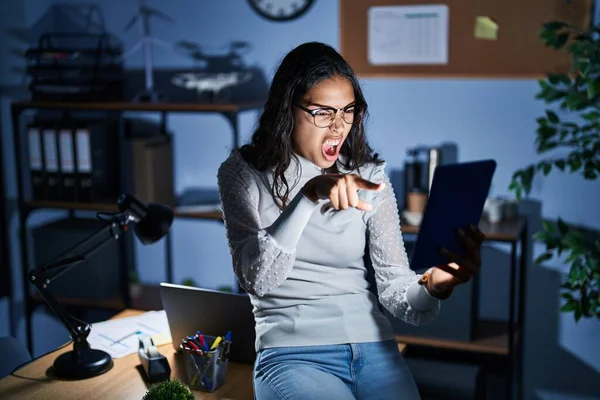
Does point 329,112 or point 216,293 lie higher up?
point 329,112

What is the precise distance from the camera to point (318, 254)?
1.85m

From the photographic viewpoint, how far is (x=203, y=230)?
3.45m

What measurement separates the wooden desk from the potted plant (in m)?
0.14

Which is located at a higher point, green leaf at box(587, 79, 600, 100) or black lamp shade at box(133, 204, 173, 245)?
green leaf at box(587, 79, 600, 100)

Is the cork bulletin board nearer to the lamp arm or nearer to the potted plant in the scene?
the lamp arm

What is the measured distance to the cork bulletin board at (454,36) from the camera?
287cm

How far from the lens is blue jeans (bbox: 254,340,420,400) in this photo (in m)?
1.61

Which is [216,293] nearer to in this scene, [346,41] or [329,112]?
[329,112]

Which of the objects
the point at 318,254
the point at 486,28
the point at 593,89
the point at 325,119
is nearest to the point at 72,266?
the point at 318,254

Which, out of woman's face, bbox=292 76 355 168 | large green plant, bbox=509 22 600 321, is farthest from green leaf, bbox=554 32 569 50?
woman's face, bbox=292 76 355 168

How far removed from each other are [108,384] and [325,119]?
76 cm

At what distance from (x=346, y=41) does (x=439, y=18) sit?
0.37 metres

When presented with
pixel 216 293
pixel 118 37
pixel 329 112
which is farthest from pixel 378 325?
pixel 118 37

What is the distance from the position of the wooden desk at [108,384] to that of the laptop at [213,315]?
0.05 m
